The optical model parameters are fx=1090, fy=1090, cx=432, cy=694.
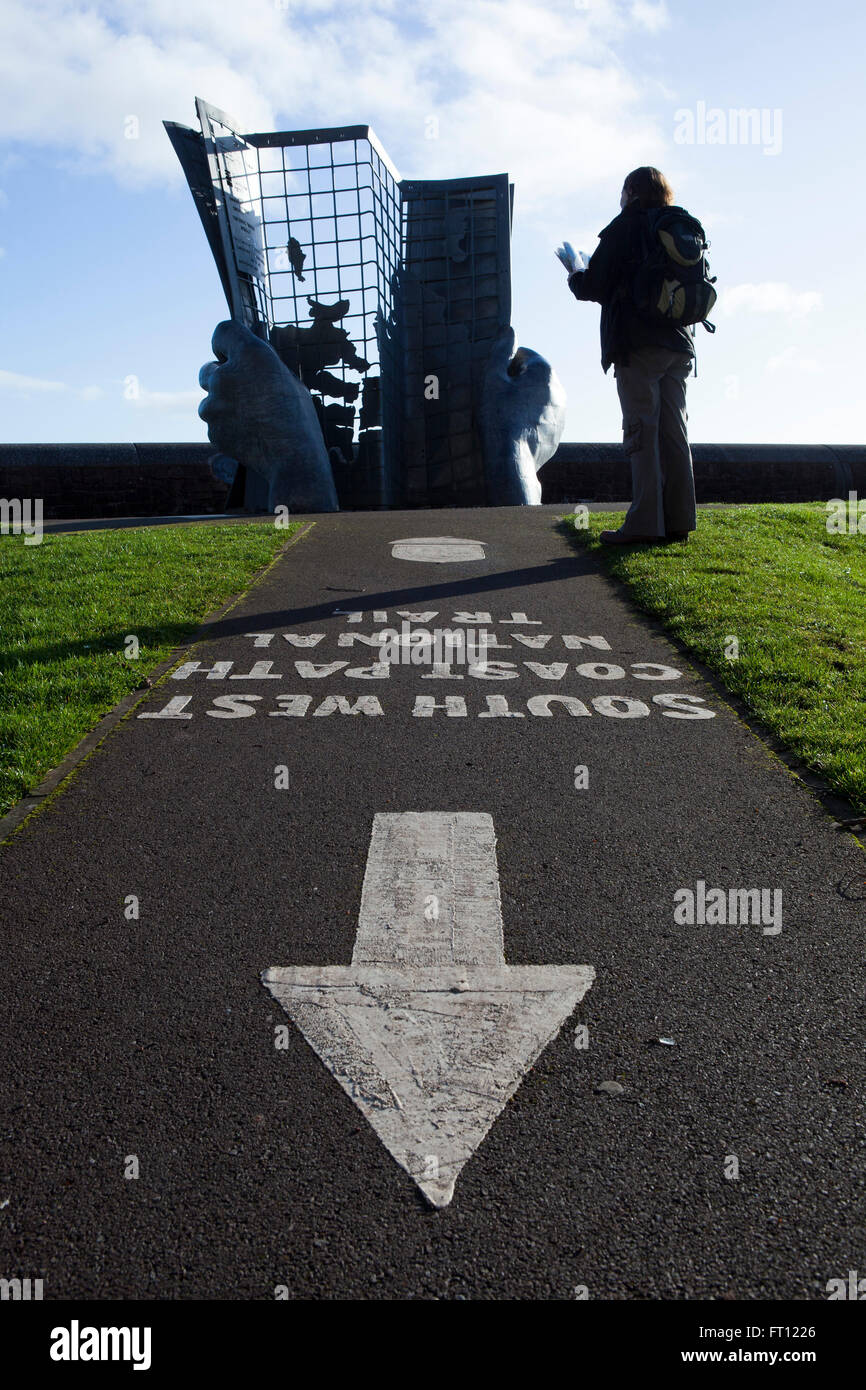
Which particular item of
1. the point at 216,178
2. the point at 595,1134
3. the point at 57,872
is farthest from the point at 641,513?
the point at 216,178

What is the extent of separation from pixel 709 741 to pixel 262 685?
2734mm

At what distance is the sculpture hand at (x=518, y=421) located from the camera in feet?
72.4

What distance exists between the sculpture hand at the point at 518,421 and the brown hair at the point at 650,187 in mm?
12272

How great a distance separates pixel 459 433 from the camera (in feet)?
83.9

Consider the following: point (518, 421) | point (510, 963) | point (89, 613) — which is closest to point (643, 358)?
point (89, 613)

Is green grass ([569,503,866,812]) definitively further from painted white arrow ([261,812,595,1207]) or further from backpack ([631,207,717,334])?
backpack ([631,207,717,334])

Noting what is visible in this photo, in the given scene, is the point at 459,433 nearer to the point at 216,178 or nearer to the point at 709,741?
the point at 216,178

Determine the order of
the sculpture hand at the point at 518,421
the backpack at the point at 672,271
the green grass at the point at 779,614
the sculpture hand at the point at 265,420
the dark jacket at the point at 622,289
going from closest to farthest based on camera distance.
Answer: the green grass at the point at 779,614 → the backpack at the point at 672,271 → the dark jacket at the point at 622,289 → the sculpture hand at the point at 265,420 → the sculpture hand at the point at 518,421

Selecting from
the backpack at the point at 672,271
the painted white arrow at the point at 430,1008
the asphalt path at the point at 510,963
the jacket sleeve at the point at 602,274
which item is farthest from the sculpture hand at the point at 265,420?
the painted white arrow at the point at 430,1008

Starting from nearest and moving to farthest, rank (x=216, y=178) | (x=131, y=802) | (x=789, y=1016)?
1. (x=789, y=1016)
2. (x=131, y=802)
3. (x=216, y=178)

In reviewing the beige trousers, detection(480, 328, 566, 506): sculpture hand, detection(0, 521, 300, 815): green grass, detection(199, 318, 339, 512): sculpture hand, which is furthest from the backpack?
detection(480, 328, 566, 506): sculpture hand

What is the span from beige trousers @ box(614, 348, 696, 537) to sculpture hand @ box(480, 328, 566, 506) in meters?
11.7

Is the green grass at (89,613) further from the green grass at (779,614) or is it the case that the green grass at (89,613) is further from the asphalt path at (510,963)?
the green grass at (779,614)
